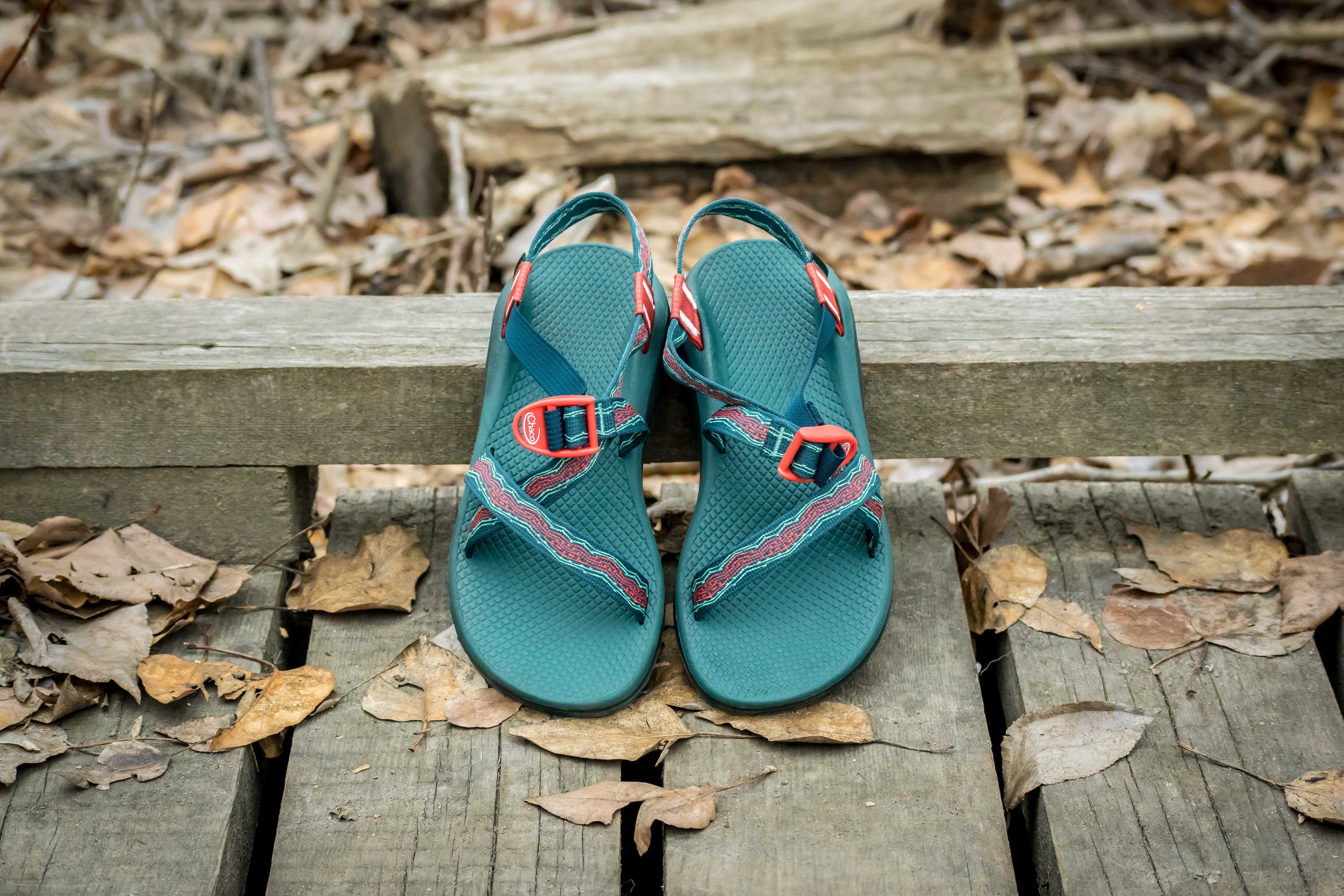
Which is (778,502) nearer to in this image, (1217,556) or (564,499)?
(564,499)

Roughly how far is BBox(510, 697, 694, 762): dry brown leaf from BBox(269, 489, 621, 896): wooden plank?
2cm

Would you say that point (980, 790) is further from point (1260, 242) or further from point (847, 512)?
point (1260, 242)

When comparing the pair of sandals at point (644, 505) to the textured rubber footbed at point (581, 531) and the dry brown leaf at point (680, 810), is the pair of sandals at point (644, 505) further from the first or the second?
the dry brown leaf at point (680, 810)

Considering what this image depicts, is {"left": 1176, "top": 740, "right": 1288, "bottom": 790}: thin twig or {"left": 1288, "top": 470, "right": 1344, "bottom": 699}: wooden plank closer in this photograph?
{"left": 1176, "top": 740, "right": 1288, "bottom": 790}: thin twig

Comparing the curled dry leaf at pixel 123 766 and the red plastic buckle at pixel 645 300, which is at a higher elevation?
the red plastic buckle at pixel 645 300

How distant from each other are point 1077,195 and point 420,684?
9.11 ft

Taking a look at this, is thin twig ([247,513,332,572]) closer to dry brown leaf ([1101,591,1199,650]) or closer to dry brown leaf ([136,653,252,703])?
dry brown leaf ([136,653,252,703])

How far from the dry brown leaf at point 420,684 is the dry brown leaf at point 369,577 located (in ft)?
0.33

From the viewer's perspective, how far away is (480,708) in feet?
5.21

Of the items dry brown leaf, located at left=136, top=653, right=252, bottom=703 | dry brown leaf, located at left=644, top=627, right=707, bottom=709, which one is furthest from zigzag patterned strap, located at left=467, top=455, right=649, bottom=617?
dry brown leaf, located at left=136, top=653, right=252, bottom=703

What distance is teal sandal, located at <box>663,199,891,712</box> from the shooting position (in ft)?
5.21

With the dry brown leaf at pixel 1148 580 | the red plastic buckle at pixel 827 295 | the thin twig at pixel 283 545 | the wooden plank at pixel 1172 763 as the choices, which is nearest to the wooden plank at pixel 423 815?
the thin twig at pixel 283 545

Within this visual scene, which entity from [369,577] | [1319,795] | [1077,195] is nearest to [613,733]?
[369,577]

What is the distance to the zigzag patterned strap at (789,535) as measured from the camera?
5.36ft
